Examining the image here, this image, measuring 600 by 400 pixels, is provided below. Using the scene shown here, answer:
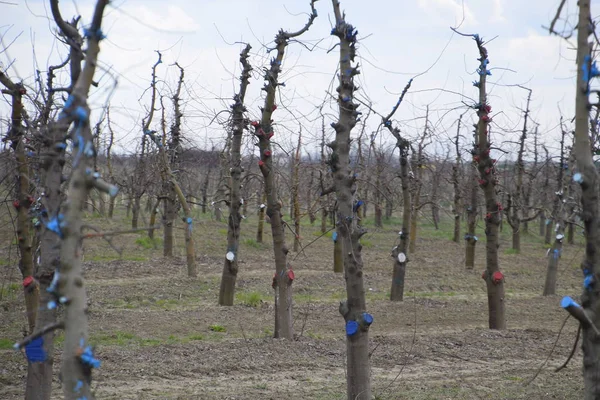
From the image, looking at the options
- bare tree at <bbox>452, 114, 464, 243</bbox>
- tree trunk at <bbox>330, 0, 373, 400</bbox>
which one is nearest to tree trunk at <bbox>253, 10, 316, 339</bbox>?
tree trunk at <bbox>330, 0, 373, 400</bbox>

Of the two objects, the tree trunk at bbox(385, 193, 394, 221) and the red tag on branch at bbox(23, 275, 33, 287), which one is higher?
the tree trunk at bbox(385, 193, 394, 221)

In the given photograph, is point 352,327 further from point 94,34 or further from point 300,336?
point 300,336

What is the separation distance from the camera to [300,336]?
10266mm

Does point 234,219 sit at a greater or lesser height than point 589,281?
greater

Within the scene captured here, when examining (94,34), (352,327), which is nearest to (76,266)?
(94,34)

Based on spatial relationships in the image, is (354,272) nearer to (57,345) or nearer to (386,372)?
(386,372)

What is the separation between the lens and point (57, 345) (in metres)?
9.55

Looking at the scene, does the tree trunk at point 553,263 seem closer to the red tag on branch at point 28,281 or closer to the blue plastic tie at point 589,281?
the blue plastic tie at point 589,281

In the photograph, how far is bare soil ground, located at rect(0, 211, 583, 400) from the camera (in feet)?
25.0

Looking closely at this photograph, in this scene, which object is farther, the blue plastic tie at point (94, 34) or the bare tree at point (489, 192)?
the bare tree at point (489, 192)

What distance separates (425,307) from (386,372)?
5.91 m

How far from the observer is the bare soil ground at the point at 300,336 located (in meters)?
7.62

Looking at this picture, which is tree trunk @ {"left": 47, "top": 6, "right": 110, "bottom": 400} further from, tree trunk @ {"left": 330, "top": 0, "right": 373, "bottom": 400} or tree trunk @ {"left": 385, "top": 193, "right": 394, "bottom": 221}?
tree trunk @ {"left": 385, "top": 193, "right": 394, "bottom": 221}

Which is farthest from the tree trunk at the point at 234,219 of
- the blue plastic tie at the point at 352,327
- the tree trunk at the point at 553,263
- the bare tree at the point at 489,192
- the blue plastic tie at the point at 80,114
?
the blue plastic tie at the point at 80,114
